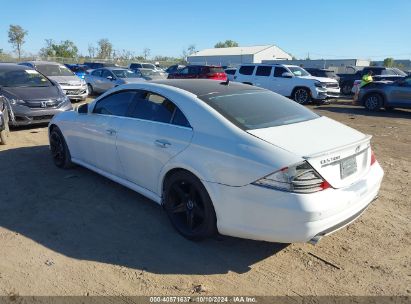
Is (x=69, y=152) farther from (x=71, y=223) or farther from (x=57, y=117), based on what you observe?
(x=71, y=223)

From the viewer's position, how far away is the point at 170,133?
3725 mm

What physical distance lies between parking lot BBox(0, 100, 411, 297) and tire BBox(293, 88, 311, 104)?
11.4 metres

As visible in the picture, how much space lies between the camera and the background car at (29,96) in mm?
8547

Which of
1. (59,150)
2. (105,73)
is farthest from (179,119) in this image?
(105,73)

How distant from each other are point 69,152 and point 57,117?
2.20ft

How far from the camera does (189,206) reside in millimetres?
3611

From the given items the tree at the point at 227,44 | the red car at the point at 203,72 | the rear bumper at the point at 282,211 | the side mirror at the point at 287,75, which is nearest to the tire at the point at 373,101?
the side mirror at the point at 287,75

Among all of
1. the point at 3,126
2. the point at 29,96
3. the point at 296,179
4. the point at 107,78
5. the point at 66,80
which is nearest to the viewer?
the point at 296,179

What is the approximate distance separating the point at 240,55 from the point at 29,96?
62.9 metres

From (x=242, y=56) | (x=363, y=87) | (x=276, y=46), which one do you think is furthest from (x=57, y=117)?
(x=276, y=46)

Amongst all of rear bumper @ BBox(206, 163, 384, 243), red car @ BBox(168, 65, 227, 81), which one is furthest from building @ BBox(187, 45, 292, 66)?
rear bumper @ BBox(206, 163, 384, 243)

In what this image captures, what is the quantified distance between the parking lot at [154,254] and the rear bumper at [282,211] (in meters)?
0.40

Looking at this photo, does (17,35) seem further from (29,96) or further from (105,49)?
(29,96)

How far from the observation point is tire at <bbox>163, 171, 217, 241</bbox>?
3.39 meters
